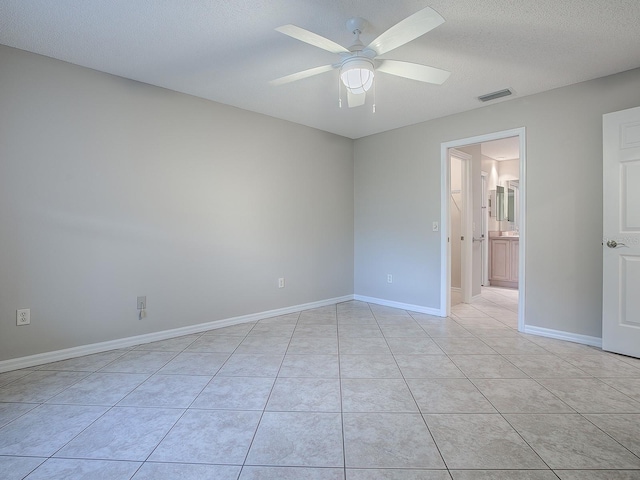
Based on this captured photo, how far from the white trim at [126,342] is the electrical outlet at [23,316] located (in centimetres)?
26

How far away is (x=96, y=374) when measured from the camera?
2281 mm

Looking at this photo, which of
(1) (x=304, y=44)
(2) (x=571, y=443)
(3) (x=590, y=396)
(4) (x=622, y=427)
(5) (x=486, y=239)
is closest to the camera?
(2) (x=571, y=443)

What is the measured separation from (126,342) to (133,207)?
1.21 metres

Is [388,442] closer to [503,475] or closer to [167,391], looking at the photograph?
[503,475]

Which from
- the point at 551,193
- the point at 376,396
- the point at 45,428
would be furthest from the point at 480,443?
the point at 551,193

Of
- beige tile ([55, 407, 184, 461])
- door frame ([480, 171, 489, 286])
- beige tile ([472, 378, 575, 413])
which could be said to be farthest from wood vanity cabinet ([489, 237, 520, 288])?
beige tile ([55, 407, 184, 461])

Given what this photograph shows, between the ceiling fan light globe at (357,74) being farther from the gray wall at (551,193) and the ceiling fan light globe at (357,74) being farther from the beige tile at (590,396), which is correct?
the beige tile at (590,396)

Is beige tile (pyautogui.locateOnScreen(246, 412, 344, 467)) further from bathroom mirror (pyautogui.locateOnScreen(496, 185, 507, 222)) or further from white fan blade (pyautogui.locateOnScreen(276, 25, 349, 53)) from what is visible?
bathroom mirror (pyautogui.locateOnScreen(496, 185, 507, 222))

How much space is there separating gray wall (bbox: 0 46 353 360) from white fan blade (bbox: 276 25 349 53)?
1.89 metres

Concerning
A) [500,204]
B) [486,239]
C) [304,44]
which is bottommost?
[486,239]

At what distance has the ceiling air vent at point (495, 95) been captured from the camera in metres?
3.09

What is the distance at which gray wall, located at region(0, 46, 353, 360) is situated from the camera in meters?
2.40

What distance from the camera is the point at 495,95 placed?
3.18 metres

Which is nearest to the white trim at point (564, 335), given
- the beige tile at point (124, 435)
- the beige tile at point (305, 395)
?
the beige tile at point (305, 395)
